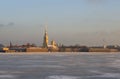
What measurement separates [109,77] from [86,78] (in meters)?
1.21

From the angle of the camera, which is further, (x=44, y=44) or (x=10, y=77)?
(x=44, y=44)

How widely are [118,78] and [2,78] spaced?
5.20m

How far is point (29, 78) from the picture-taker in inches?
643

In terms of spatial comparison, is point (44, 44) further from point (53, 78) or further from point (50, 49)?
point (53, 78)

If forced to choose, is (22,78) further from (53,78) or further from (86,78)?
(86,78)

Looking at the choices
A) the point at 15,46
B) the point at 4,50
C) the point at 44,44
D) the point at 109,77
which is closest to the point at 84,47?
the point at 44,44

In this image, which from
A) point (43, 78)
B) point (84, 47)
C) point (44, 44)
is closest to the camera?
point (43, 78)

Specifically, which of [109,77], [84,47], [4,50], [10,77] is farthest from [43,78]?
[84,47]

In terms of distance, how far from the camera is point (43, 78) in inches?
642

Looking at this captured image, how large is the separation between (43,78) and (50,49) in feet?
333

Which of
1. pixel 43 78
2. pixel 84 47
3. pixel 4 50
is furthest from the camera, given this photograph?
pixel 84 47

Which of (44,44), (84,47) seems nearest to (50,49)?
(44,44)

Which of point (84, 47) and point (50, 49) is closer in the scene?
point (50, 49)

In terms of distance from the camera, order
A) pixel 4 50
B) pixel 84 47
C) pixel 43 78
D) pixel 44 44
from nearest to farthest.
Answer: pixel 43 78 < pixel 4 50 < pixel 44 44 < pixel 84 47
